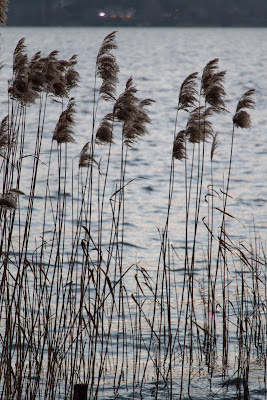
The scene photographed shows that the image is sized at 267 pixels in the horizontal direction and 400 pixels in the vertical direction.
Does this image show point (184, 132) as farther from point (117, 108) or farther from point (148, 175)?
point (148, 175)

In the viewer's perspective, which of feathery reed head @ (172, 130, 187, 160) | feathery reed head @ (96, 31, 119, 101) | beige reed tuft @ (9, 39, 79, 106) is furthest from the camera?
feathery reed head @ (172, 130, 187, 160)

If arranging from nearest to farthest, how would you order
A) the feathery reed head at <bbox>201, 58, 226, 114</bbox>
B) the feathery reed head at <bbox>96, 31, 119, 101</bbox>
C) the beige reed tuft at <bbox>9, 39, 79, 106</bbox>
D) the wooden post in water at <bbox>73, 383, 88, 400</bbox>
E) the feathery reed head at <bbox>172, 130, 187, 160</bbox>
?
the wooden post in water at <bbox>73, 383, 88, 400</bbox> < the beige reed tuft at <bbox>9, 39, 79, 106</bbox> < the feathery reed head at <bbox>96, 31, 119, 101</bbox> < the feathery reed head at <bbox>201, 58, 226, 114</bbox> < the feathery reed head at <bbox>172, 130, 187, 160</bbox>

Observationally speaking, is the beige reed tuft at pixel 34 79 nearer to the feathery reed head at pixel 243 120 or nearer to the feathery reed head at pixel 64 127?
the feathery reed head at pixel 64 127

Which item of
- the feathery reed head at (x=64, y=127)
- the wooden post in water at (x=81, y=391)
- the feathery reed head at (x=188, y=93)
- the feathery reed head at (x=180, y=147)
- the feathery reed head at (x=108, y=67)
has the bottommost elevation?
the wooden post in water at (x=81, y=391)

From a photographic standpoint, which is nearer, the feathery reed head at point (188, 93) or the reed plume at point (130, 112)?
the reed plume at point (130, 112)

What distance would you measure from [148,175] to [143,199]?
3.15 meters

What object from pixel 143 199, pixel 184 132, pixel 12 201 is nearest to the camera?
pixel 12 201

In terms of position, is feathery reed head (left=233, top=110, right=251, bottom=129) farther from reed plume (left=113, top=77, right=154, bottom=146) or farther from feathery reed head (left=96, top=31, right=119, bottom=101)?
feathery reed head (left=96, top=31, right=119, bottom=101)

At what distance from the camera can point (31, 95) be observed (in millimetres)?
5066

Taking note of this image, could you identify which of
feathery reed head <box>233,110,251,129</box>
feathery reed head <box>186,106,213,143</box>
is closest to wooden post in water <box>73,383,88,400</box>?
feathery reed head <box>186,106,213,143</box>

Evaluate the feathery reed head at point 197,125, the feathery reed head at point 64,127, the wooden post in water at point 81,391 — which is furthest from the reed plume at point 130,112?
the wooden post in water at point 81,391

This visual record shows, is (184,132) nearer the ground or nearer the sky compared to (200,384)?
nearer the sky
